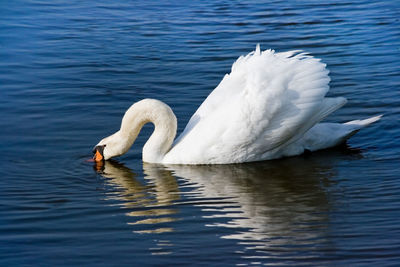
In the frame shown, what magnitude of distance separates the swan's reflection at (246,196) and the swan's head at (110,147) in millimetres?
138

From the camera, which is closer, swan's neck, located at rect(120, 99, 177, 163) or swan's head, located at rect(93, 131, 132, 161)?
swan's neck, located at rect(120, 99, 177, 163)

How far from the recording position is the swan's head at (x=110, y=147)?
10227 mm

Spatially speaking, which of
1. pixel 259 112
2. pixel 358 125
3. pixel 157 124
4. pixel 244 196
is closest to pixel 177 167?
pixel 157 124

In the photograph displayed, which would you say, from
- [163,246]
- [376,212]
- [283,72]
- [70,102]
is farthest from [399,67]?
[163,246]

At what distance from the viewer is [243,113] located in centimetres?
955

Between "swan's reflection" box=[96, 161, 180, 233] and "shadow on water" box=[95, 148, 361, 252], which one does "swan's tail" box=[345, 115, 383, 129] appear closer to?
"shadow on water" box=[95, 148, 361, 252]

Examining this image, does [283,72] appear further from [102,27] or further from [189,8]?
[189,8]

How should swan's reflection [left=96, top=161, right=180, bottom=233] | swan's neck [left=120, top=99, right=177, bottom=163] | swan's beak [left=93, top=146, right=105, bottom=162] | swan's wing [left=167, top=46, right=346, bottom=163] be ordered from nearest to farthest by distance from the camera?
1. swan's reflection [left=96, top=161, right=180, bottom=233]
2. swan's wing [left=167, top=46, right=346, bottom=163]
3. swan's neck [left=120, top=99, right=177, bottom=163]
4. swan's beak [left=93, top=146, right=105, bottom=162]

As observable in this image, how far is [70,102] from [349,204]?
18.0 feet

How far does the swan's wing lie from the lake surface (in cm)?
24

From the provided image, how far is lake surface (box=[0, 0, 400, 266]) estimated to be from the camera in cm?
704

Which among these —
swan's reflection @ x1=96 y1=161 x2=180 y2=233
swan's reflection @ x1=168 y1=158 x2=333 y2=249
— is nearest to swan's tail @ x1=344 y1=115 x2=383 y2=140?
swan's reflection @ x1=168 y1=158 x2=333 y2=249

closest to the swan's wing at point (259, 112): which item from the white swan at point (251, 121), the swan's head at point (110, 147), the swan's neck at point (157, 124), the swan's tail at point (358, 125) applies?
the white swan at point (251, 121)

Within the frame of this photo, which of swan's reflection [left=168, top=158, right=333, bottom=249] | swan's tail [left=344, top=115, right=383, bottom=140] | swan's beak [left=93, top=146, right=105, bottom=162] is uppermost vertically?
swan's tail [left=344, top=115, right=383, bottom=140]
